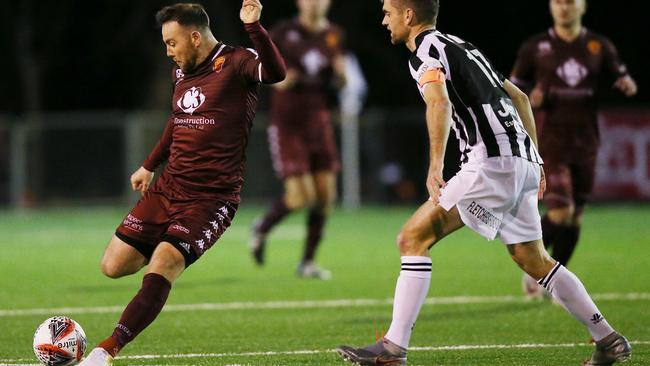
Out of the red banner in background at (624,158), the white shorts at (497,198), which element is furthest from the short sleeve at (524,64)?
the red banner in background at (624,158)

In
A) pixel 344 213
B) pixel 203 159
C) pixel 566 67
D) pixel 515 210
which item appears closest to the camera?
pixel 515 210

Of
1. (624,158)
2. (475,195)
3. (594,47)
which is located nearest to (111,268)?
(475,195)

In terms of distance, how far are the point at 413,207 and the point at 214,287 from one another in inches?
526

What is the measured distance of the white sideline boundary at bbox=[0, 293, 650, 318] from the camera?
9828 mm

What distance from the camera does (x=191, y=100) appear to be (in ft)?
24.4

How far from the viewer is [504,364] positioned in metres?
7.05

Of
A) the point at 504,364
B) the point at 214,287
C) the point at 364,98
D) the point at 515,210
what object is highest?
the point at 515,210

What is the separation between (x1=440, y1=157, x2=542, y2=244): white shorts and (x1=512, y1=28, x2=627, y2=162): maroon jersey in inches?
132

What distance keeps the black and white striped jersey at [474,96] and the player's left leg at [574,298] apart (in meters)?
0.51

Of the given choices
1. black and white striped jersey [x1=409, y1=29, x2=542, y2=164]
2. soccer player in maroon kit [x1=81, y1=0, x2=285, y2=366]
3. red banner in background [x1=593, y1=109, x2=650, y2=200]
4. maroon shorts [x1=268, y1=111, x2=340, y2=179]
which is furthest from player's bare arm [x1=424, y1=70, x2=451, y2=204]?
red banner in background [x1=593, y1=109, x2=650, y2=200]

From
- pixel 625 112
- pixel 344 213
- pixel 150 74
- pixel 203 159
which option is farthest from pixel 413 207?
pixel 203 159

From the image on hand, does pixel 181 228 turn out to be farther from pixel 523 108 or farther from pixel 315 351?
pixel 523 108

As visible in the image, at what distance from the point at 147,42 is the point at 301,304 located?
2410 cm

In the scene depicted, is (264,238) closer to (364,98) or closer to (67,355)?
(67,355)
